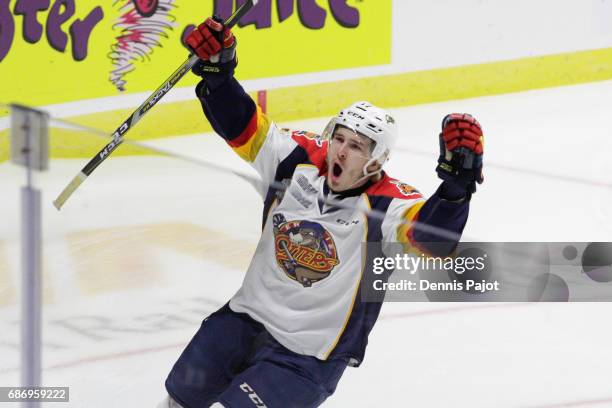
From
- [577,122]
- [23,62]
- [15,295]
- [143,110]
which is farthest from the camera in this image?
[577,122]

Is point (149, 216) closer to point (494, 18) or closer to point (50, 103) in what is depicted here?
point (50, 103)

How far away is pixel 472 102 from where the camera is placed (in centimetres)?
728

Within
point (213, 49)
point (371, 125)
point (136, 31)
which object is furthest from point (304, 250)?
point (136, 31)

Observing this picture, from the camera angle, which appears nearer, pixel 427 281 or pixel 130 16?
pixel 427 281

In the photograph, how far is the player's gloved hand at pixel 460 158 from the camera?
265cm

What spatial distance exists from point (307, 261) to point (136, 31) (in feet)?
11.6

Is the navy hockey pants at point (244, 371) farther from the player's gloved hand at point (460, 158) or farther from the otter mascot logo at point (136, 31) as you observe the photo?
the otter mascot logo at point (136, 31)

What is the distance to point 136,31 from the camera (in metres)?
6.14

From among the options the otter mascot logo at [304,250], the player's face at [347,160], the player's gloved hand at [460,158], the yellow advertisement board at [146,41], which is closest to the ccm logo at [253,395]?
the otter mascot logo at [304,250]

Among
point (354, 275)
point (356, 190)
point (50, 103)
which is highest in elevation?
point (50, 103)

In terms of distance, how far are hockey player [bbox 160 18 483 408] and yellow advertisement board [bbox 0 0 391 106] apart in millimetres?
2971

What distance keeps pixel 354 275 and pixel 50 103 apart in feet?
11.5

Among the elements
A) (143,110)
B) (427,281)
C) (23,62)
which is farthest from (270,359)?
(23,62)

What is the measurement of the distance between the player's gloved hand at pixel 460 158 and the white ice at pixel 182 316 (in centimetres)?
26
